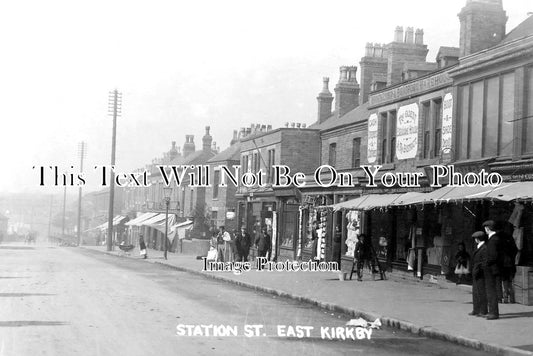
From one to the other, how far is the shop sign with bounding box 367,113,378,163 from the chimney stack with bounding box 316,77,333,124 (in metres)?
13.4

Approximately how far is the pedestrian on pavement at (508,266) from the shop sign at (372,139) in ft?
33.6

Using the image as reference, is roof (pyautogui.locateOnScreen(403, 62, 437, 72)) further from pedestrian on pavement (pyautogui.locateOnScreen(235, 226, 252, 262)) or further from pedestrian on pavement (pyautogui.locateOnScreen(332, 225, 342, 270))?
pedestrian on pavement (pyautogui.locateOnScreen(235, 226, 252, 262))

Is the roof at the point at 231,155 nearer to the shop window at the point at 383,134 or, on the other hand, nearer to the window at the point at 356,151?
the window at the point at 356,151

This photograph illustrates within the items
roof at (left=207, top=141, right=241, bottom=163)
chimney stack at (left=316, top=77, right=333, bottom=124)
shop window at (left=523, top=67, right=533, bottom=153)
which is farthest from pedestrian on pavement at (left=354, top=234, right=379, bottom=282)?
roof at (left=207, top=141, right=241, bottom=163)

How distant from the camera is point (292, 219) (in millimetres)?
34594

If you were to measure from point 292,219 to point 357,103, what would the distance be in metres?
7.01

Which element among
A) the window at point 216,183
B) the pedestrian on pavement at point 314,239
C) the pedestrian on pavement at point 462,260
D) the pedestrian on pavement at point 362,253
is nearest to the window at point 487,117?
the pedestrian on pavement at point 462,260

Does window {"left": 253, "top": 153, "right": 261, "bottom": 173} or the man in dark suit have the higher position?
window {"left": 253, "top": 153, "right": 261, "bottom": 173}

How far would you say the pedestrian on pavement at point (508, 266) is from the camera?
1470 centimetres

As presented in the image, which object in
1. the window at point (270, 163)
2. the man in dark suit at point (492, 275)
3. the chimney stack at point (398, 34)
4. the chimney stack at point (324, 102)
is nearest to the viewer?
the man in dark suit at point (492, 275)

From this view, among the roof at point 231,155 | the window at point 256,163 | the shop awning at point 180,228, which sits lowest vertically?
the shop awning at point 180,228

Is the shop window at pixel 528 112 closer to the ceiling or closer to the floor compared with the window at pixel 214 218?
closer to the ceiling

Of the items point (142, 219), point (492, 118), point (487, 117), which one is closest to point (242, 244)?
point (487, 117)

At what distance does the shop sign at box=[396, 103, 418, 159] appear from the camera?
23.6 meters
